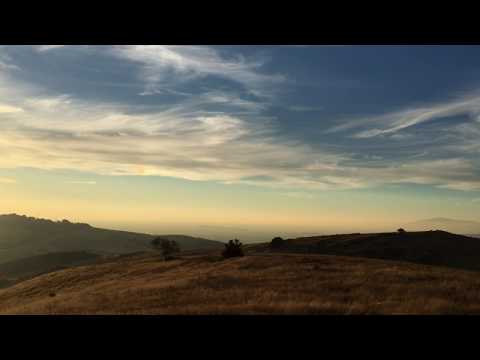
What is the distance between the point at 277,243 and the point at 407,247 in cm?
2042

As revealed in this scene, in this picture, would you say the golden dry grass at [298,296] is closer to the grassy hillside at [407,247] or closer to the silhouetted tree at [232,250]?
the silhouetted tree at [232,250]

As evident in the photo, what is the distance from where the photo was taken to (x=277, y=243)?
68938 mm

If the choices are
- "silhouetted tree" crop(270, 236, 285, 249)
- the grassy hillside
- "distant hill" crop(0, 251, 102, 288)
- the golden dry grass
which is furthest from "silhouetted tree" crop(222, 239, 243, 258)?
"distant hill" crop(0, 251, 102, 288)

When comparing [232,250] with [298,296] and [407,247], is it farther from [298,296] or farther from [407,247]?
[298,296]

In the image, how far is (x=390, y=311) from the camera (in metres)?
9.94

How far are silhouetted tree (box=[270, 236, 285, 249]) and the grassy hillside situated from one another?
31.6 inches

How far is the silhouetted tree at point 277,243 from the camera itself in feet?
224

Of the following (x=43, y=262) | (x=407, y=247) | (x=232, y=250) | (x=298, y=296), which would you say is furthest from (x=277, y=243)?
(x=43, y=262)

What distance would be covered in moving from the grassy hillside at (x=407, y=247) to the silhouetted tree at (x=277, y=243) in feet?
2.64

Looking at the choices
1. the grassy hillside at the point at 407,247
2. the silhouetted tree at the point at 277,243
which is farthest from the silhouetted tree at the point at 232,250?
the silhouetted tree at the point at 277,243

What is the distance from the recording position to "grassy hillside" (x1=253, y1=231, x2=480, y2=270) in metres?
51.4

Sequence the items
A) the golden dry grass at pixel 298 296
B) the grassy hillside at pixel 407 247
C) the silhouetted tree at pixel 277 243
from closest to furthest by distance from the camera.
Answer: the golden dry grass at pixel 298 296
the grassy hillside at pixel 407 247
the silhouetted tree at pixel 277 243

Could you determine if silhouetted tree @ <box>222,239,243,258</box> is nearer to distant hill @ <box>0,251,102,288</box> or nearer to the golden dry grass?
the golden dry grass
